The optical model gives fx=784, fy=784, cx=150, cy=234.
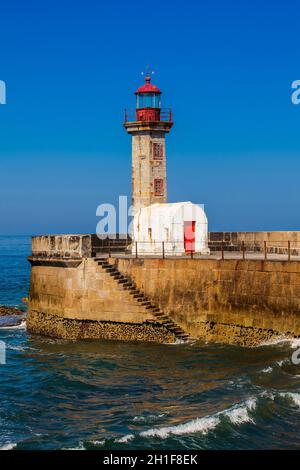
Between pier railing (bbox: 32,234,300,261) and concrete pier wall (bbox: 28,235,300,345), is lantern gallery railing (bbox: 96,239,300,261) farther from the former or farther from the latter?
concrete pier wall (bbox: 28,235,300,345)

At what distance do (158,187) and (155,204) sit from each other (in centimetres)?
143

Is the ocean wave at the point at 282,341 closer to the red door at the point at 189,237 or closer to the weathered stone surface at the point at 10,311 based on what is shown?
the red door at the point at 189,237

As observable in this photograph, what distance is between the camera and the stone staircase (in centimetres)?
2119

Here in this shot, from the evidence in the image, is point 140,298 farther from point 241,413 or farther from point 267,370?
point 241,413

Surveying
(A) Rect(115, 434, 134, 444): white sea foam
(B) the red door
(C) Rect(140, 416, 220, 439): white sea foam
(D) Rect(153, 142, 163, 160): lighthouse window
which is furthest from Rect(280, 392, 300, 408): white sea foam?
(D) Rect(153, 142, 163, 160): lighthouse window

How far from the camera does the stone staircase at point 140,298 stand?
69.5 feet

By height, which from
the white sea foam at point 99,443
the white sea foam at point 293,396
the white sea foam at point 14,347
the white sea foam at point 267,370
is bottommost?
the white sea foam at point 99,443

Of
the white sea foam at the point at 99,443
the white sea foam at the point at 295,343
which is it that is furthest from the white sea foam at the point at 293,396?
the white sea foam at the point at 99,443

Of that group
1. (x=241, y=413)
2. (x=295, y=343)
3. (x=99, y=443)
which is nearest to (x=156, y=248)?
(x=295, y=343)

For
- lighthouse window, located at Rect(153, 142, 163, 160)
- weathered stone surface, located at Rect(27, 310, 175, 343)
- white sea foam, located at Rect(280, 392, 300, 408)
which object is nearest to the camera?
white sea foam, located at Rect(280, 392, 300, 408)

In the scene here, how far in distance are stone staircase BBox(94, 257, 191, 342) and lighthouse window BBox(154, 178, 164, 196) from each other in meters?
5.47

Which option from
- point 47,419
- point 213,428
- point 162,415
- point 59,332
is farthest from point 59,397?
point 59,332

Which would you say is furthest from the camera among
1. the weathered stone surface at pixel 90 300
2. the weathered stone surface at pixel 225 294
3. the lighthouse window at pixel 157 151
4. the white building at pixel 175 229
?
the lighthouse window at pixel 157 151
